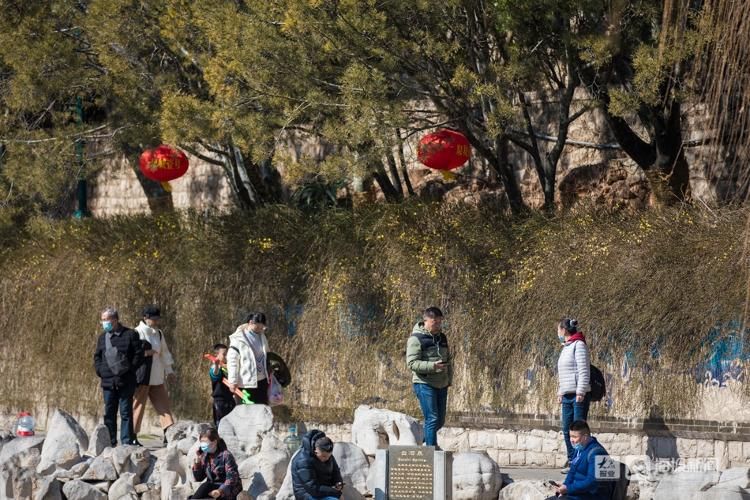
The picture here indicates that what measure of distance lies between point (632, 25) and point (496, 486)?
20.7 feet

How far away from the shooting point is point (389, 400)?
17.4m

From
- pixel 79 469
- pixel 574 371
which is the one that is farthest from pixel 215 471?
pixel 574 371

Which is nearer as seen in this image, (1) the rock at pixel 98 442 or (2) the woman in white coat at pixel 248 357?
(1) the rock at pixel 98 442

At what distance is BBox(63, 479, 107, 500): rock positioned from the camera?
13.8 metres

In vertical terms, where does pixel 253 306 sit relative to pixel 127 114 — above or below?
below

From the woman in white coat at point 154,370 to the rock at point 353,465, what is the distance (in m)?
3.59

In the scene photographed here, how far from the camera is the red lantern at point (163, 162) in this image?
1884 centimetres

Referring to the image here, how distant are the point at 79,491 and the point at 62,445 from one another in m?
1.24

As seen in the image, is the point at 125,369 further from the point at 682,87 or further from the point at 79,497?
the point at 682,87

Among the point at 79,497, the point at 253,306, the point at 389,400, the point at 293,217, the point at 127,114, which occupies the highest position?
the point at 127,114

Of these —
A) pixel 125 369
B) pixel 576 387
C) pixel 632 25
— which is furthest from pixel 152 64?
pixel 576 387

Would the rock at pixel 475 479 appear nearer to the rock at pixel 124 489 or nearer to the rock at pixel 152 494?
Result: the rock at pixel 152 494

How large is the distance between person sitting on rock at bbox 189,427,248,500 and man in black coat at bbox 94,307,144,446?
329 cm

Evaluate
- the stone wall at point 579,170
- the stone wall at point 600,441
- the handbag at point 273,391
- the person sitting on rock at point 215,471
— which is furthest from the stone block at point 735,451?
the person sitting on rock at point 215,471
